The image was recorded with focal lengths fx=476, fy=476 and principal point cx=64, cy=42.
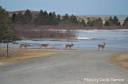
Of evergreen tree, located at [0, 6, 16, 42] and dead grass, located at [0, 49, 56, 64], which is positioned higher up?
evergreen tree, located at [0, 6, 16, 42]

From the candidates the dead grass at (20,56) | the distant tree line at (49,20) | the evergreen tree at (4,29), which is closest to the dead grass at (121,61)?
the dead grass at (20,56)

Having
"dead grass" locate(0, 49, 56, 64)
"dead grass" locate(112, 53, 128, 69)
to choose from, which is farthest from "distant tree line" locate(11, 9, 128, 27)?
"dead grass" locate(112, 53, 128, 69)

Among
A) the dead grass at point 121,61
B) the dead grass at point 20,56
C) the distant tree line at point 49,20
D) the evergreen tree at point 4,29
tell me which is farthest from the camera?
the distant tree line at point 49,20

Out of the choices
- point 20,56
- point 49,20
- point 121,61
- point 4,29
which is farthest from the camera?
point 49,20

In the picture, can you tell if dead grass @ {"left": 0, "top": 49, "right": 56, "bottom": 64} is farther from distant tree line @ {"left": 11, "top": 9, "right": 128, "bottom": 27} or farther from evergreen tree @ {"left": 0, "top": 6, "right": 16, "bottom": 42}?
distant tree line @ {"left": 11, "top": 9, "right": 128, "bottom": 27}

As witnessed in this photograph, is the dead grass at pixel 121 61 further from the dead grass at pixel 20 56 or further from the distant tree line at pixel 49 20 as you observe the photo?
the distant tree line at pixel 49 20

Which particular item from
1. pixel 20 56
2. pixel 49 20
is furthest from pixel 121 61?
pixel 49 20

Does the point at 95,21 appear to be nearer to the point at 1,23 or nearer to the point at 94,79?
the point at 1,23

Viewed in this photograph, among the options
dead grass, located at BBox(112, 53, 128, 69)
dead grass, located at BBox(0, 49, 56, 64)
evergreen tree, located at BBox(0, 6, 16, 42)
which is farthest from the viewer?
evergreen tree, located at BBox(0, 6, 16, 42)

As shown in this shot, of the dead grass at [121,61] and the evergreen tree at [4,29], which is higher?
the evergreen tree at [4,29]

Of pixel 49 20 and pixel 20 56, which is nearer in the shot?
pixel 20 56

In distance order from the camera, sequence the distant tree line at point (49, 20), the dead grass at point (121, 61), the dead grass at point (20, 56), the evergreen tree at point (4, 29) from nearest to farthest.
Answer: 1. the dead grass at point (121, 61)
2. the dead grass at point (20, 56)
3. the evergreen tree at point (4, 29)
4. the distant tree line at point (49, 20)

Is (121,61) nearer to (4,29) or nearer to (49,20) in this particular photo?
(4,29)

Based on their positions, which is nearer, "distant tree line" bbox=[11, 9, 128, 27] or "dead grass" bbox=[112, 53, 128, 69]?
"dead grass" bbox=[112, 53, 128, 69]
